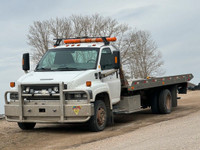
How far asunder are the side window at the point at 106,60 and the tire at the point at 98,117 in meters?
1.16

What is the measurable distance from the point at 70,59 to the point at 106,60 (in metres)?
1.08

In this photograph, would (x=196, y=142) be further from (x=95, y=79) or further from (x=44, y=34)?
(x=44, y=34)

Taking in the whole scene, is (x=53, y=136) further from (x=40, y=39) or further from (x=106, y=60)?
(x=40, y=39)

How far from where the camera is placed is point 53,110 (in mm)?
10969

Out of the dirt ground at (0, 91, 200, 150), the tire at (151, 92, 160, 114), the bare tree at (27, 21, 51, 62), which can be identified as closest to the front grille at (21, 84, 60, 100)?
the dirt ground at (0, 91, 200, 150)

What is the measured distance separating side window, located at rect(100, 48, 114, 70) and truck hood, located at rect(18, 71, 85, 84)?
988 mm

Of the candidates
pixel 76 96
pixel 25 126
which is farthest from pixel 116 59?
pixel 25 126

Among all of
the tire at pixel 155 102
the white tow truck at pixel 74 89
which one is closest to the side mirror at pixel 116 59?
the white tow truck at pixel 74 89

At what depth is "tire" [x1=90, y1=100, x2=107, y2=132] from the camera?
36.7 feet

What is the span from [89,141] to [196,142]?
9.04ft

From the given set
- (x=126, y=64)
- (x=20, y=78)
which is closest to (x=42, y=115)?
(x=20, y=78)

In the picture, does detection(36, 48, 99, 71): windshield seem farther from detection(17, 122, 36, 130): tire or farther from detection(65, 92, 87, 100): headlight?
detection(17, 122, 36, 130): tire

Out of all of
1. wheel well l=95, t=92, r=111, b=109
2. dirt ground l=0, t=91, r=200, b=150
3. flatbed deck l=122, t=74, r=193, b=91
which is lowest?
dirt ground l=0, t=91, r=200, b=150

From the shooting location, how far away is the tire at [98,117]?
11.2 metres
